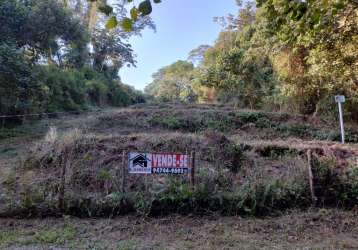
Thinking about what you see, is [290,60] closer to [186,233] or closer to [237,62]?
[237,62]

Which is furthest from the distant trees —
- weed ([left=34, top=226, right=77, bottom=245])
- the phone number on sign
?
weed ([left=34, top=226, right=77, bottom=245])

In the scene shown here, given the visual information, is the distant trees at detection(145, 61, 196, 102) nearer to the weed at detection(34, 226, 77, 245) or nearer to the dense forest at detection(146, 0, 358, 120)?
the dense forest at detection(146, 0, 358, 120)

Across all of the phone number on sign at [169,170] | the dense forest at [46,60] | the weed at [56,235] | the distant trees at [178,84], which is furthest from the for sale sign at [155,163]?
the distant trees at [178,84]

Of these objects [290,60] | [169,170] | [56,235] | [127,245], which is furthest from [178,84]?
[127,245]

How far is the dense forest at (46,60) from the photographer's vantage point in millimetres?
9727

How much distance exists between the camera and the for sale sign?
5223 mm

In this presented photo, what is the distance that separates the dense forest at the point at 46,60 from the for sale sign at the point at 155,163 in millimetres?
2159

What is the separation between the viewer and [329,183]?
5.70 metres

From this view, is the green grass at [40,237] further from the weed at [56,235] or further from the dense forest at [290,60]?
the dense forest at [290,60]

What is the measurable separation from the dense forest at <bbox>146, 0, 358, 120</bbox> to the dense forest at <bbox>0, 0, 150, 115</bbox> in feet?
7.06

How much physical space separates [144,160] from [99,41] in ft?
70.0

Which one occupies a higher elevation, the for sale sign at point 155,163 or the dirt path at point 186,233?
the for sale sign at point 155,163

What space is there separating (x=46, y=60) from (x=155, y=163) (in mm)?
12696

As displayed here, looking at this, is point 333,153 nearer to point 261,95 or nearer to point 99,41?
point 261,95
